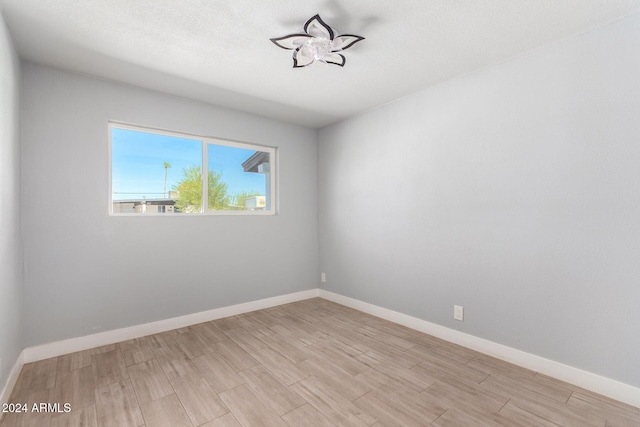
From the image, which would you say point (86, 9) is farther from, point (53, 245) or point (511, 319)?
point (511, 319)

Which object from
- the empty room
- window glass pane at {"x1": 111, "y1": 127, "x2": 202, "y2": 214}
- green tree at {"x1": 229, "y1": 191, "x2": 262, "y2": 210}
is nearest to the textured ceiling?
the empty room

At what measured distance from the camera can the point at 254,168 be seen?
3844 mm

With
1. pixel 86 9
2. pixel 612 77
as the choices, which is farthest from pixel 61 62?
pixel 612 77

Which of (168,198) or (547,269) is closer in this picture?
(547,269)

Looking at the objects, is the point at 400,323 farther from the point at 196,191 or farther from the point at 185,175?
the point at 185,175

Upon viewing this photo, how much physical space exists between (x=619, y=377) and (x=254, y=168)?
3.79 metres

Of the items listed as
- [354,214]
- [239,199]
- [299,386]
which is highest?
[239,199]

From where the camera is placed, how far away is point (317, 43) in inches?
80.7

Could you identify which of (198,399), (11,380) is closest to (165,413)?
(198,399)

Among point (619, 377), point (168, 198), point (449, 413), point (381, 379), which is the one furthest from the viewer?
point (168, 198)

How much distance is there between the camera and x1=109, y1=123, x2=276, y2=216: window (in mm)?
2891

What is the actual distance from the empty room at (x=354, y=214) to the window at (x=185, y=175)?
0.03 meters

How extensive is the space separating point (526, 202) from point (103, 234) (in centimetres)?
364

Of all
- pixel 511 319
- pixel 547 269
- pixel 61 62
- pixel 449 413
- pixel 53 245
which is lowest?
pixel 449 413
